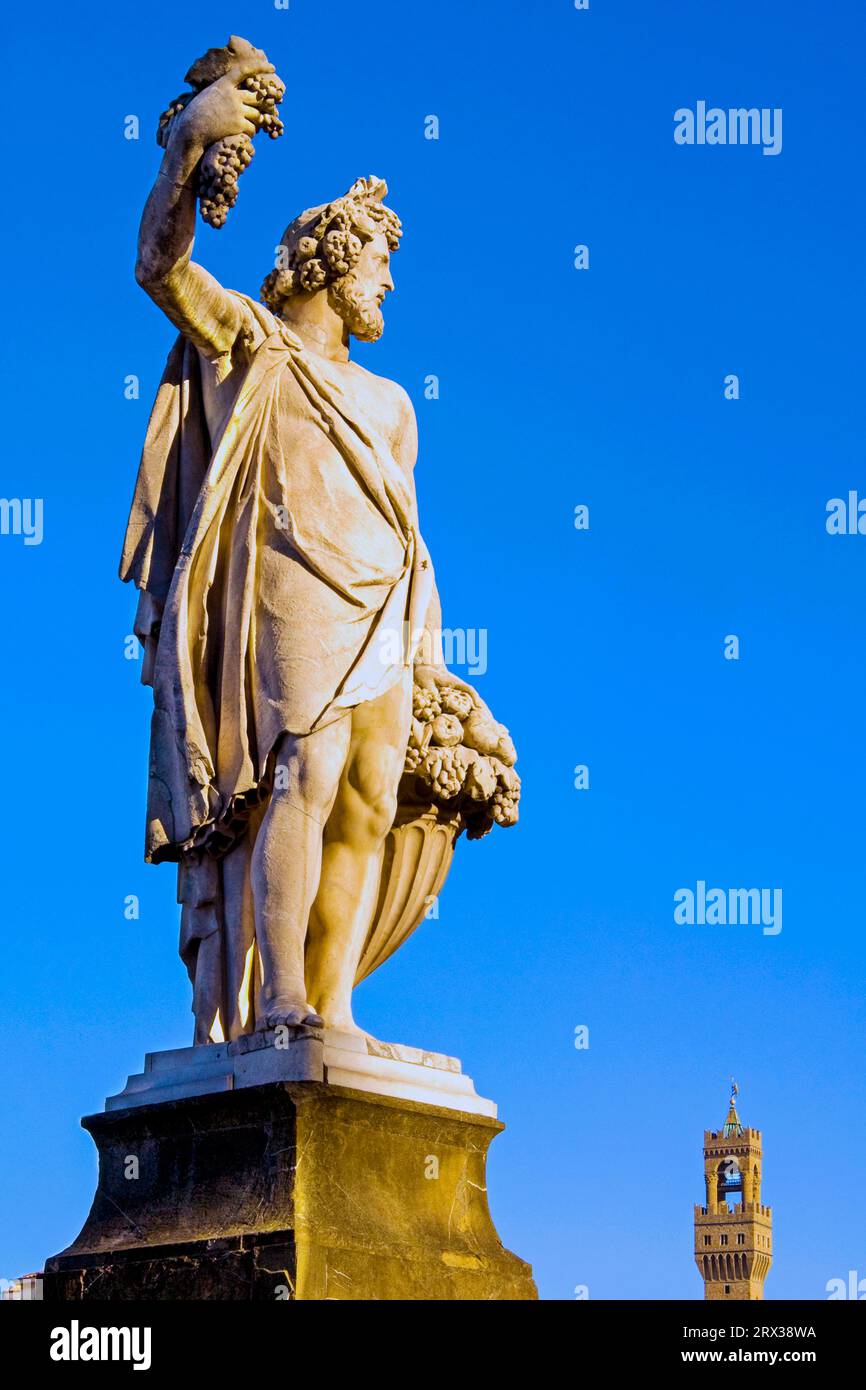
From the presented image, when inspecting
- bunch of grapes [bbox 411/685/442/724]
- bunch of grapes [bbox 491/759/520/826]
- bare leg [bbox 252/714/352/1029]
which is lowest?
bare leg [bbox 252/714/352/1029]

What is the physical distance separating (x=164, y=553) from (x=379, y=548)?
100cm

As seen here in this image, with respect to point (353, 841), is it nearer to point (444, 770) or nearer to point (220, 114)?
point (444, 770)

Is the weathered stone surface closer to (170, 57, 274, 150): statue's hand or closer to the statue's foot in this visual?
the statue's foot

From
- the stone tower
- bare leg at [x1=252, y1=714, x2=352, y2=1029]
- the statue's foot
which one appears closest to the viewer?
the statue's foot

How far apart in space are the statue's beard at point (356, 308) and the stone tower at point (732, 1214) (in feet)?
478

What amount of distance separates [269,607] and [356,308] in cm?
166

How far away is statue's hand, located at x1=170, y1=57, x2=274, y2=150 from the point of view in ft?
32.6

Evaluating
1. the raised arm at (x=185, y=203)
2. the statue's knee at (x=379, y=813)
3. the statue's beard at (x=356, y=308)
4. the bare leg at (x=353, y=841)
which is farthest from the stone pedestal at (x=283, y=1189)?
the statue's beard at (x=356, y=308)

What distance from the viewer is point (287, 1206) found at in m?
9.41

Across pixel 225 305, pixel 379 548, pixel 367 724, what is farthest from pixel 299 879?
pixel 225 305

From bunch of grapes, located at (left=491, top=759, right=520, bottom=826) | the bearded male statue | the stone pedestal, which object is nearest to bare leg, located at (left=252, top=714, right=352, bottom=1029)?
the bearded male statue

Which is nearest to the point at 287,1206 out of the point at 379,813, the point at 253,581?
the point at 379,813

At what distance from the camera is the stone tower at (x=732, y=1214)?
154 meters
